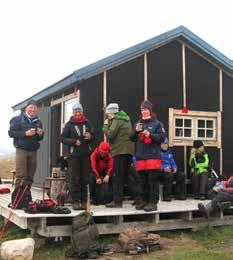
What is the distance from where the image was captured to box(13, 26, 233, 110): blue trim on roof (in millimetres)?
9539

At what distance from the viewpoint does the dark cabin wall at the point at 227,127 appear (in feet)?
37.0

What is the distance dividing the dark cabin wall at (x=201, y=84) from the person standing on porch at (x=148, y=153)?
324 centimetres

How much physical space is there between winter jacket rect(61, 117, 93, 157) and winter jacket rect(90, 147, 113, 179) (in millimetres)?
224

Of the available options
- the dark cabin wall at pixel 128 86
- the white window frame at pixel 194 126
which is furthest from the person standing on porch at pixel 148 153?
the white window frame at pixel 194 126

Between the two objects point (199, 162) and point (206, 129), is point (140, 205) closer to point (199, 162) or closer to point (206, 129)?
point (199, 162)

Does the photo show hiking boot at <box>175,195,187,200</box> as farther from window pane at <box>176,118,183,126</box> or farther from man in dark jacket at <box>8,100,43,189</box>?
man in dark jacket at <box>8,100,43,189</box>

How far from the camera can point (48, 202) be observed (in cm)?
729

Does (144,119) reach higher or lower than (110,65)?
lower

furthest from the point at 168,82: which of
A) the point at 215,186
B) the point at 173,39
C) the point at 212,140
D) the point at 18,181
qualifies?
the point at 18,181

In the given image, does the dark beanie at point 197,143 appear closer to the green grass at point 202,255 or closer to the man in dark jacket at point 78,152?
the man in dark jacket at point 78,152

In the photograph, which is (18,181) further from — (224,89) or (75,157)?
(224,89)

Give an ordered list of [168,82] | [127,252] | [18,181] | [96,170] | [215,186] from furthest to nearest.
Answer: [168,82]
[215,186]
[96,170]
[18,181]
[127,252]

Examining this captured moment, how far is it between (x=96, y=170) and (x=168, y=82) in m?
3.30

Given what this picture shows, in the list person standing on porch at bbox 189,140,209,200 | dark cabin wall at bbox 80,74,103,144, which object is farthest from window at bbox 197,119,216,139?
dark cabin wall at bbox 80,74,103,144
